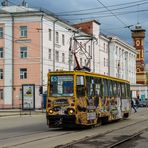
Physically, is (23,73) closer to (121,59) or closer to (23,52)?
(23,52)

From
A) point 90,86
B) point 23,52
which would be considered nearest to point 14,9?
point 23,52

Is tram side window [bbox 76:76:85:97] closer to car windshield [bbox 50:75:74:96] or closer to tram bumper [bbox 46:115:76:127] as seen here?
car windshield [bbox 50:75:74:96]

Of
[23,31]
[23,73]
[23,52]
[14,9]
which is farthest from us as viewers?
[14,9]

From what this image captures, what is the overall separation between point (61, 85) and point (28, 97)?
30651 millimetres

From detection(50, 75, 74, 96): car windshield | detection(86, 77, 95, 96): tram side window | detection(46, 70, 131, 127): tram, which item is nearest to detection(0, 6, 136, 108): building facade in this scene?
detection(86, 77, 95, 96): tram side window

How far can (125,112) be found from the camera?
35.1 m

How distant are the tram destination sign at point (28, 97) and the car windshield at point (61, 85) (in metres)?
29.9

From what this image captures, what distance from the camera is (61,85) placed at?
24.6m

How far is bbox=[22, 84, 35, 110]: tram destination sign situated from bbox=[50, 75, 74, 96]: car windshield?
98.0 ft

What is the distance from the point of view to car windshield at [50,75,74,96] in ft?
79.8

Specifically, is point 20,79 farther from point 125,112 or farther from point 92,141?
point 92,141

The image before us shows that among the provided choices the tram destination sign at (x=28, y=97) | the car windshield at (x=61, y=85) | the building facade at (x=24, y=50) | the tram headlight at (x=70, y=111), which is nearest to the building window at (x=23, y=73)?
the building facade at (x=24, y=50)

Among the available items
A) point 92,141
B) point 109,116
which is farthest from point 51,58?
point 92,141

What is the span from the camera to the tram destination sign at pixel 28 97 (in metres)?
54.6
